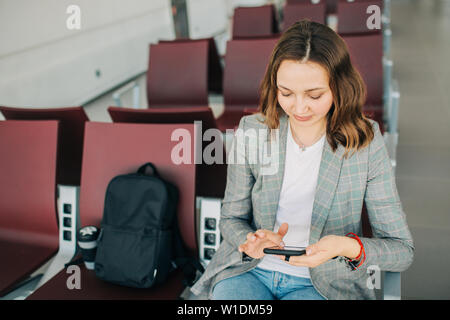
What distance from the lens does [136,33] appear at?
207 inches

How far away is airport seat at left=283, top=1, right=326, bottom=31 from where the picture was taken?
406 cm

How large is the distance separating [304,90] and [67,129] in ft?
4.27

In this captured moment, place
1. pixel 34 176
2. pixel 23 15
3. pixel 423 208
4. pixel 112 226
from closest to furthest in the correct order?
1. pixel 112 226
2. pixel 34 176
3. pixel 423 208
4. pixel 23 15

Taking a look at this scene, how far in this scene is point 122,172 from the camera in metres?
1.54

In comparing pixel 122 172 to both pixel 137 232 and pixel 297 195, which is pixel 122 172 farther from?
pixel 297 195

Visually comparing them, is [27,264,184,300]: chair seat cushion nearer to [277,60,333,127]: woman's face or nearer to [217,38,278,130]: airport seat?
[277,60,333,127]: woman's face

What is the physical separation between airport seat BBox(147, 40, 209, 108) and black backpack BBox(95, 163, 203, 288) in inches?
68.3

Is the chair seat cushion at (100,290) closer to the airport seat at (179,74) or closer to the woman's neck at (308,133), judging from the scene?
the woman's neck at (308,133)

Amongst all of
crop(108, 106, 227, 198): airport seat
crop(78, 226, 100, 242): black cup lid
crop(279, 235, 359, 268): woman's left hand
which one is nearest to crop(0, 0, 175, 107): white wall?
crop(108, 106, 227, 198): airport seat

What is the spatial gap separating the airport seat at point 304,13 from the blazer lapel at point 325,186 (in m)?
3.20
